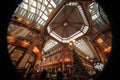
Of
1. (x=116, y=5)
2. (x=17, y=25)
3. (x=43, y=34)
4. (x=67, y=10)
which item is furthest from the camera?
(x=67, y=10)

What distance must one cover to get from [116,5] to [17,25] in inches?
473

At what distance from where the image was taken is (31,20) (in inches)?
613

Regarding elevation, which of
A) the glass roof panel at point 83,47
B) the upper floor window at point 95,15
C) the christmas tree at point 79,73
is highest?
the upper floor window at point 95,15

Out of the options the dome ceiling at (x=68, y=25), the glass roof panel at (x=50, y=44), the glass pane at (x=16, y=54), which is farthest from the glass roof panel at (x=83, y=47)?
the glass pane at (x=16, y=54)

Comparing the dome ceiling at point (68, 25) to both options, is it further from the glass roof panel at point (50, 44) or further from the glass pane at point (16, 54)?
the glass pane at point (16, 54)

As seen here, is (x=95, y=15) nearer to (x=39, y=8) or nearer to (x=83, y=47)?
(x=83, y=47)

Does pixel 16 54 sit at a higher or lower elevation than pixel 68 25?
lower

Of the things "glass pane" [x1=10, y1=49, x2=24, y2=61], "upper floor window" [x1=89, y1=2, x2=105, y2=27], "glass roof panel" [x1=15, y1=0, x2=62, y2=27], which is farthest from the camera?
"upper floor window" [x1=89, y1=2, x2=105, y2=27]

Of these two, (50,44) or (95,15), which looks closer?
(95,15)

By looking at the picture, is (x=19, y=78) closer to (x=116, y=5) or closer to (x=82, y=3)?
(x=116, y=5)

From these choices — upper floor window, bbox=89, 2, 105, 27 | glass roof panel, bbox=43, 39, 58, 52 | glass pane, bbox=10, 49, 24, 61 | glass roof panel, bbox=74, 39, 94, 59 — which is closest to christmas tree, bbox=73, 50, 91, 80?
glass pane, bbox=10, 49, 24, 61

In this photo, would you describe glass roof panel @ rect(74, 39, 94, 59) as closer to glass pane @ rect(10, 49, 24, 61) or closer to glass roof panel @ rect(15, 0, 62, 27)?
glass roof panel @ rect(15, 0, 62, 27)

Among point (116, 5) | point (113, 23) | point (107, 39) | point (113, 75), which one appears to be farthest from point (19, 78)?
point (107, 39)

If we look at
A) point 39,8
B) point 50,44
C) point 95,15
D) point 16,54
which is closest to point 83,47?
point 50,44
